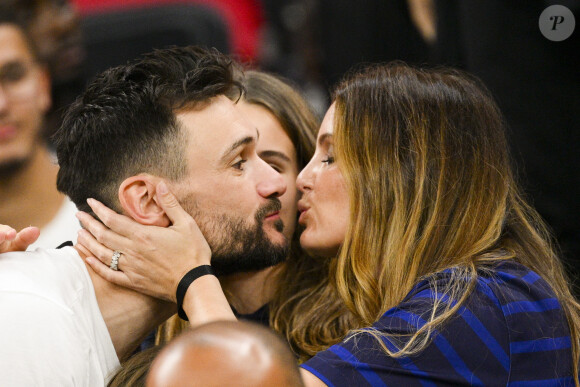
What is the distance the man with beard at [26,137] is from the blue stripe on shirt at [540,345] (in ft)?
6.31

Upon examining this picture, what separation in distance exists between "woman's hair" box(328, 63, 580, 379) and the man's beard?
0.23m

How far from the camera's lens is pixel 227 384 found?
0.98m

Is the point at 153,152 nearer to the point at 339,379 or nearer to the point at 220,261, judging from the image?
the point at 220,261

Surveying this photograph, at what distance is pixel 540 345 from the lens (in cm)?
168

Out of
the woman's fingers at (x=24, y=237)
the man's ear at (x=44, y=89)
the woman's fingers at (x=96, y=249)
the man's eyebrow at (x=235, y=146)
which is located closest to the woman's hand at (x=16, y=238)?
the woman's fingers at (x=24, y=237)

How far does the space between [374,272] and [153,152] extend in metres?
0.65

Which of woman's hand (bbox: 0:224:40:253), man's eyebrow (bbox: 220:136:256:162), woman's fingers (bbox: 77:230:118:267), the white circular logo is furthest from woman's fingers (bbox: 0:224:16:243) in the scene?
the white circular logo

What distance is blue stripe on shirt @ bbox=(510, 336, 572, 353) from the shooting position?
166 cm

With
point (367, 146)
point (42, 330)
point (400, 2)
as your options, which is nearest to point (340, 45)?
point (400, 2)

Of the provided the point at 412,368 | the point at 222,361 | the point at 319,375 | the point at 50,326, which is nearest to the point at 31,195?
the point at 50,326

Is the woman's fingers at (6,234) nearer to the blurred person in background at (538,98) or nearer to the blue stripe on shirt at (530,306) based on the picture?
the blue stripe on shirt at (530,306)

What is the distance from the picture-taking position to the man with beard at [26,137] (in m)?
3.04

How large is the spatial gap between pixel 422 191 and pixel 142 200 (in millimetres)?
702

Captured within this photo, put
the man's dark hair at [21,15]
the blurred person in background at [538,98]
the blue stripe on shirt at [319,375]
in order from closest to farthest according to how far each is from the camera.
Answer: the blue stripe on shirt at [319,375] < the blurred person in background at [538,98] < the man's dark hair at [21,15]
